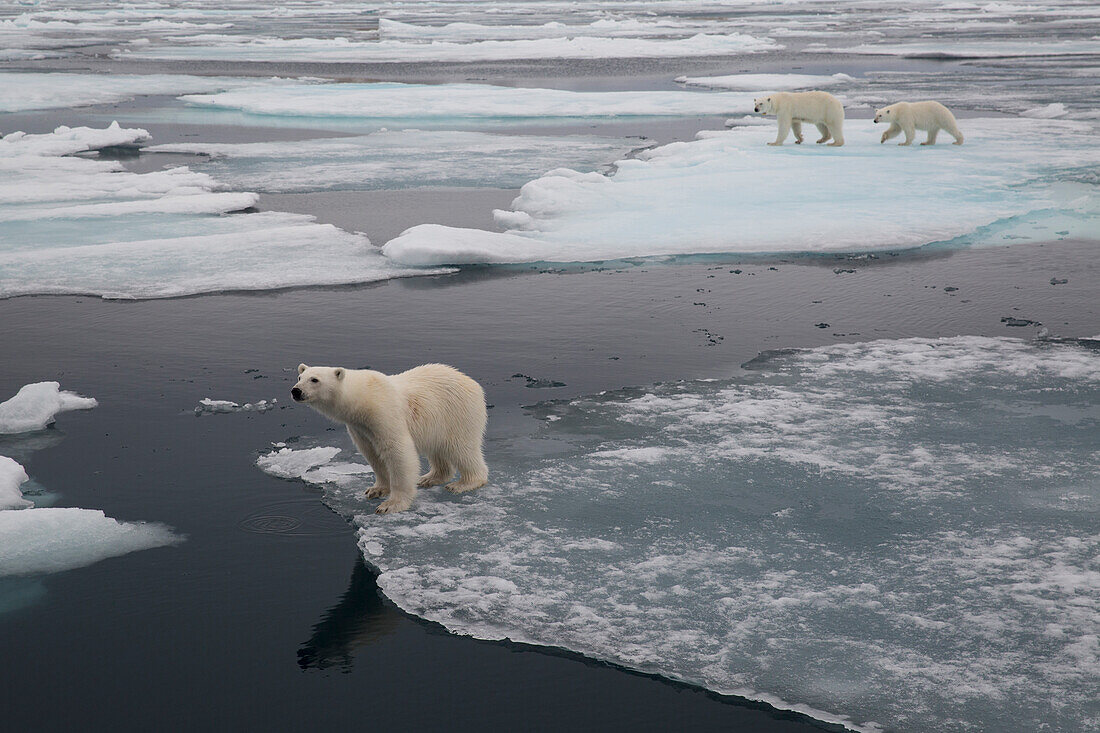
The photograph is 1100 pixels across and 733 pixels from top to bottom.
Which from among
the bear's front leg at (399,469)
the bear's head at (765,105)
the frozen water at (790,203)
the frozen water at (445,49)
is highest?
the frozen water at (445,49)

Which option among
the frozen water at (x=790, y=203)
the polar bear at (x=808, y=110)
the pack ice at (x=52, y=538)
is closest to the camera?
the pack ice at (x=52, y=538)

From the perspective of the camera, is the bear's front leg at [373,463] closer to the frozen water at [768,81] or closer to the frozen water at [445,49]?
the frozen water at [768,81]

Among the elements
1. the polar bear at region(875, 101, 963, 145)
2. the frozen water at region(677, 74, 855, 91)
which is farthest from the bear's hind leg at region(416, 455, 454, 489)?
the frozen water at region(677, 74, 855, 91)

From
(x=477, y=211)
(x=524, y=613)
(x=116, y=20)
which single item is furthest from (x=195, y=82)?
(x=116, y=20)

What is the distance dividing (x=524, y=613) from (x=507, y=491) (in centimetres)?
99

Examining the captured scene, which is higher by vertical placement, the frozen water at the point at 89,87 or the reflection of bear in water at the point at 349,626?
the frozen water at the point at 89,87

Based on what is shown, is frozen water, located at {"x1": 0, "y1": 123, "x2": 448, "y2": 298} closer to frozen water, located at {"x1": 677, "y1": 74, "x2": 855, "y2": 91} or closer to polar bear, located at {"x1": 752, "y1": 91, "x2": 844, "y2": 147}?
polar bear, located at {"x1": 752, "y1": 91, "x2": 844, "y2": 147}

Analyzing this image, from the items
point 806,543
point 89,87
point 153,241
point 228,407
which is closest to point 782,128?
point 153,241

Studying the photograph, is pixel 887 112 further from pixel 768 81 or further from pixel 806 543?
pixel 806 543

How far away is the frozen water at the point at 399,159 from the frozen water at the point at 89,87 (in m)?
6.39

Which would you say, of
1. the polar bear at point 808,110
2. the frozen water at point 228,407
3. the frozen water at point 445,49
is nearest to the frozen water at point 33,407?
the frozen water at point 228,407

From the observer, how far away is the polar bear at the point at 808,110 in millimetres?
12961

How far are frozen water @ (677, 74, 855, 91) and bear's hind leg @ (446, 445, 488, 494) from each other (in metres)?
17.1

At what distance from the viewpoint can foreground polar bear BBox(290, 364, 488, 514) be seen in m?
4.20
